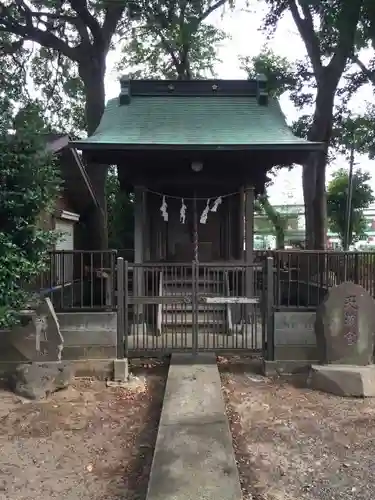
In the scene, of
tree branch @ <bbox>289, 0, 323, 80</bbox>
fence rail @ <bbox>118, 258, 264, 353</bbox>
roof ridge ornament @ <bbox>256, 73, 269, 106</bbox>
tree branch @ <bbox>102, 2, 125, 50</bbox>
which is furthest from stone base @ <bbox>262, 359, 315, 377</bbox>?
tree branch @ <bbox>102, 2, 125, 50</bbox>

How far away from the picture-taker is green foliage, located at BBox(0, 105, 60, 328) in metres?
6.12

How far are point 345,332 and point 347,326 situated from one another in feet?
0.30

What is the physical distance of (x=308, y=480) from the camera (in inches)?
172

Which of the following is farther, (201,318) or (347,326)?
(201,318)

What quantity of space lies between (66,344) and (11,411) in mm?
1680

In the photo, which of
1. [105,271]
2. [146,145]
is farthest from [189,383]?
[146,145]

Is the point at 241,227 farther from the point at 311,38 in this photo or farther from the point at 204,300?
the point at 311,38

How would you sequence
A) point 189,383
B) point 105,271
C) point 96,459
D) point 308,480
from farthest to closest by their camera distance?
point 105,271 → point 189,383 → point 96,459 → point 308,480

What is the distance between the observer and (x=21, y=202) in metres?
6.26

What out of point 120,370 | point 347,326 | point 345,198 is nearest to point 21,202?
point 120,370

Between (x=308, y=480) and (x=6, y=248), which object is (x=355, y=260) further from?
(x=6, y=248)

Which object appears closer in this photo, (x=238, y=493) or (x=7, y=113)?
(x=238, y=493)

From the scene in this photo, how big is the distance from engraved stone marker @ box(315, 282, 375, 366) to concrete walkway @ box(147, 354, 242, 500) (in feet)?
5.59

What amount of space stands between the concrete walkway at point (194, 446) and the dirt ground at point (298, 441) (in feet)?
0.88
